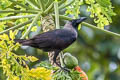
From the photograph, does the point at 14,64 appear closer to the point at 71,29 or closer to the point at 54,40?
the point at 54,40

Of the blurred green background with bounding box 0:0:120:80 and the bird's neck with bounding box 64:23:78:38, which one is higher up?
the bird's neck with bounding box 64:23:78:38

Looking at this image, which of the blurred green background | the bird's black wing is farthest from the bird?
the blurred green background

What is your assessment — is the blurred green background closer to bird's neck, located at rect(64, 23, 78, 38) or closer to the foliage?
bird's neck, located at rect(64, 23, 78, 38)

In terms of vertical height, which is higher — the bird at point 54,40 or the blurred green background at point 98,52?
the bird at point 54,40

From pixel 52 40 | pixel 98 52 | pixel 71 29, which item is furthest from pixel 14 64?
pixel 98 52

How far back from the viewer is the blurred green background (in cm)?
655

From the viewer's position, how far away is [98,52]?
261 inches

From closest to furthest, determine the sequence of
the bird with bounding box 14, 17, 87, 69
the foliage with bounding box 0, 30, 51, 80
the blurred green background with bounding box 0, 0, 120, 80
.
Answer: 1. the foliage with bounding box 0, 30, 51, 80
2. the bird with bounding box 14, 17, 87, 69
3. the blurred green background with bounding box 0, 0, 120, 80

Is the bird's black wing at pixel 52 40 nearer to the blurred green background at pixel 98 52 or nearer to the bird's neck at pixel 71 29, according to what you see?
the bird's neck at pixel 71 29

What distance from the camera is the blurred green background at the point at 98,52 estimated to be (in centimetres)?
655

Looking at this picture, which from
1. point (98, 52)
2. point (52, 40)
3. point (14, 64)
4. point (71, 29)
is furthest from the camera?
point (98, 52)

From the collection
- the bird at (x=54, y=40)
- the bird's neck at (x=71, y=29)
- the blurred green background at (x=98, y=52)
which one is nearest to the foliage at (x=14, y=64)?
the bird at (x=54, y=40)

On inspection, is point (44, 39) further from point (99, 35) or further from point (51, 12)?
point (99, 35)

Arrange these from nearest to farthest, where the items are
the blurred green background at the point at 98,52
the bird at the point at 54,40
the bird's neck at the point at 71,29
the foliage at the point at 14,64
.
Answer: the foliage at the point at 14,64 → the bird at the point at 54,40 → the bird's neck at the point at 71,29 → the blurred green background at the point at 98,52
